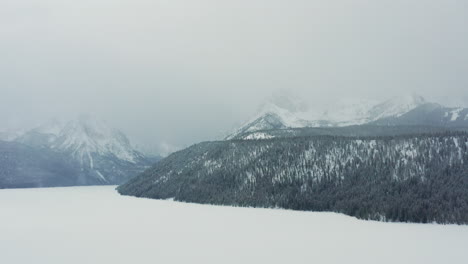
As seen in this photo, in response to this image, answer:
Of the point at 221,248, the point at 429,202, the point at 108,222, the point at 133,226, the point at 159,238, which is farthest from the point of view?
the point at 429,202

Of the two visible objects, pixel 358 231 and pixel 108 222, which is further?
pixel 108 222

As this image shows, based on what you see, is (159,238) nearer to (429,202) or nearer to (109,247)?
(109,247)

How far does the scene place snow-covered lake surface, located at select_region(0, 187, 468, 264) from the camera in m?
82.2

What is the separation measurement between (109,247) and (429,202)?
127m

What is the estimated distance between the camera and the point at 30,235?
113625 mm

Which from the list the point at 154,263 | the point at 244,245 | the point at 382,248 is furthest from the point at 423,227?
the point at 154,263

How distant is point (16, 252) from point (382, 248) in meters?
77.2

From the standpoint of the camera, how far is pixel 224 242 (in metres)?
103

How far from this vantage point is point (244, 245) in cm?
9900

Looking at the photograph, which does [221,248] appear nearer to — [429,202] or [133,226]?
[133,226]

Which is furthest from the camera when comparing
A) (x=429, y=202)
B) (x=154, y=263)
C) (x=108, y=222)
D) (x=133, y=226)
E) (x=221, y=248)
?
(x=429, y=202)

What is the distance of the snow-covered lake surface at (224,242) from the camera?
270ft

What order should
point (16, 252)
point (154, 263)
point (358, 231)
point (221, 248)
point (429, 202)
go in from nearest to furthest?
point (154, 263) → point (16, 252) → point (221, 248) → point (358, 231) → point (429, 202)

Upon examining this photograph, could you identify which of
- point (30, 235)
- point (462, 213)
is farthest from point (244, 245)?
point (462, 213)
